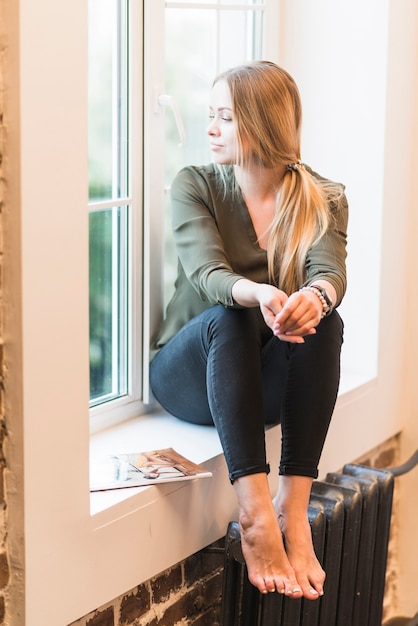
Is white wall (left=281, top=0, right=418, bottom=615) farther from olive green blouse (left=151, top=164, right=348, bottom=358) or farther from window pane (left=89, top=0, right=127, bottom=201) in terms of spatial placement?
window pane (left=89, top=0, right=127, bottom=201)

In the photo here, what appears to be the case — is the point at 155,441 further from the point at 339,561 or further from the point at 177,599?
the point at 339,561

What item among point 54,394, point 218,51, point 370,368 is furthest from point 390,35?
point 54,394

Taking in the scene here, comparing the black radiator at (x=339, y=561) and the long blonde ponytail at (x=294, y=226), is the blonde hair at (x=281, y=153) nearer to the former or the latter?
the long blonde ponytail at (x=294, y=226)

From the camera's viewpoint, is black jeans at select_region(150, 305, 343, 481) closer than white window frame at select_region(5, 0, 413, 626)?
No

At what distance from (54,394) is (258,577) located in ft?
1.92

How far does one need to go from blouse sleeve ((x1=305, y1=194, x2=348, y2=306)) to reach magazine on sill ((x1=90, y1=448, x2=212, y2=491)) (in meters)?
0.49

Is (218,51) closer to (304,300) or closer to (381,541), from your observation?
(304,300)

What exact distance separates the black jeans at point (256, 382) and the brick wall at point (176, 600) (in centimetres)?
36

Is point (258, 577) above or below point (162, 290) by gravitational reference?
below

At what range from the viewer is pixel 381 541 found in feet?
8.72

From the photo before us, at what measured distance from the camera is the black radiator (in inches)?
86.0

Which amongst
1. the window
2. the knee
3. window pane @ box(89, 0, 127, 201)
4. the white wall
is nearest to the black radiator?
the white wall

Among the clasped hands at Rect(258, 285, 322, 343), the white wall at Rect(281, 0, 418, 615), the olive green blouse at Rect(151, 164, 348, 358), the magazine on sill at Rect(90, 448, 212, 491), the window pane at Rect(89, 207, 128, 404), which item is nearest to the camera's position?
the clasped hands at Rect(258, 285, 322, 343)

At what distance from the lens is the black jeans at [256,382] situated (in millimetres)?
2014
